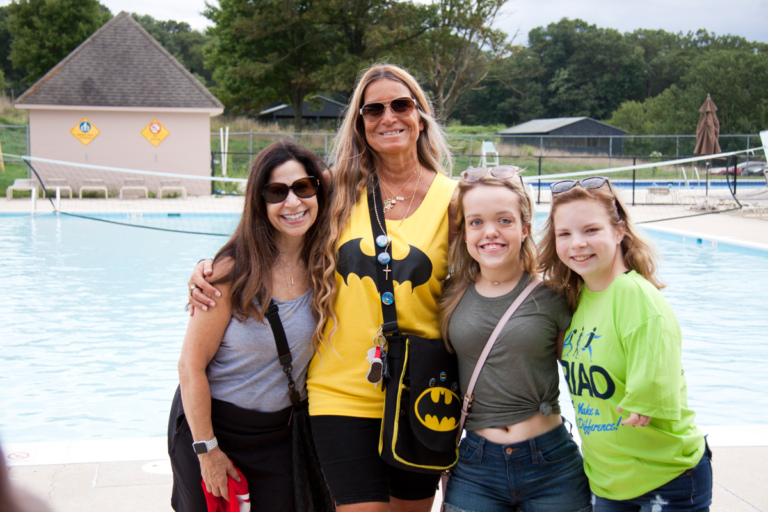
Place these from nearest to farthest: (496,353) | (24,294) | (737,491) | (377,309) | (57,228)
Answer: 1. (496,353)
2. (377,309)
3. (737,491)
4. (24,294)
5. (57,228)

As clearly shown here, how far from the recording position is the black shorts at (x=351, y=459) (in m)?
2.61

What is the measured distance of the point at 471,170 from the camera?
281 centimetres

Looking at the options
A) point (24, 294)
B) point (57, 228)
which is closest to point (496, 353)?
point (24, 294)

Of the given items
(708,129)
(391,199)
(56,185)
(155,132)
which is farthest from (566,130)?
(391,199)

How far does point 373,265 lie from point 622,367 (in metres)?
0.97

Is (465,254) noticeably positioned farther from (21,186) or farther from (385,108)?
(21,186)

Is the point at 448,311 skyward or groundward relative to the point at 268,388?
skyward

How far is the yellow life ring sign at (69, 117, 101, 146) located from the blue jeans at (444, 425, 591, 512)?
24372 mm

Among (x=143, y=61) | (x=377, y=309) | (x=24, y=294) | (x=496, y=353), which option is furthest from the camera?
(x=143, y=61)

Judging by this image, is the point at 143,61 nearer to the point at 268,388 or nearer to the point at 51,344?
the point at 51,344

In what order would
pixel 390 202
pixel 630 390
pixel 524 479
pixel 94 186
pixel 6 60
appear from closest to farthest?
pixel 630 390 < pixel 524 479 < pixel 390 202 < pixel 94 186 < pixel 6 60

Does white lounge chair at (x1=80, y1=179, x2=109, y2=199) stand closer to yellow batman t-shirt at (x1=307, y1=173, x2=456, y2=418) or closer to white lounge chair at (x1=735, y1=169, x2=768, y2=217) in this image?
white lounge chair at (x1=735, y1=169, x2=768, y2=217)

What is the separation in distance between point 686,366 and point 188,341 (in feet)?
20.4

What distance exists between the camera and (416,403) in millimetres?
2570
